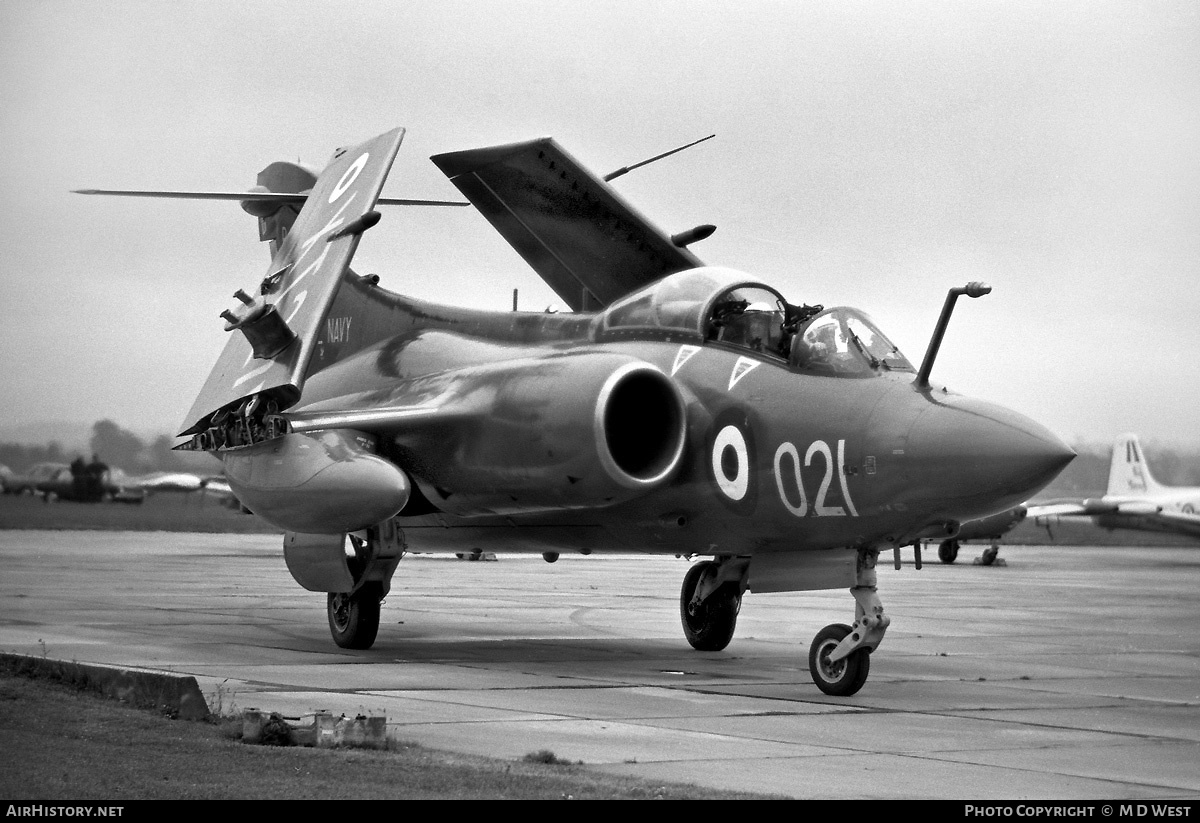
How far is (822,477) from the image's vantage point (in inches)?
408

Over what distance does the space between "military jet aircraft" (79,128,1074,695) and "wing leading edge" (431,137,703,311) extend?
0.42 meters

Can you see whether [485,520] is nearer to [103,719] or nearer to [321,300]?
[321,300]

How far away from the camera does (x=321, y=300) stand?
10.7 m

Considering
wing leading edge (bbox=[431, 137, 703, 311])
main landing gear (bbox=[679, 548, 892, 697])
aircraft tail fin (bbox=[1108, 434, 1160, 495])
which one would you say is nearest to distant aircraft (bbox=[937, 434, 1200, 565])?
aircraft tail fin (bbox=[1108, 434, 1160, 495])

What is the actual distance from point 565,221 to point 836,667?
18.5 ft

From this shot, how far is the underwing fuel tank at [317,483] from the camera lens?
11.1m

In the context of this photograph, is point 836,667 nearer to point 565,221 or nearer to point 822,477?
point 822,477

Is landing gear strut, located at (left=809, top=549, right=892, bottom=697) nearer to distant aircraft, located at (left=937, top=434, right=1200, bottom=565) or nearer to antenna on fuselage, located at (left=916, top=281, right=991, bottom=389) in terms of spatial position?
antenna on fuselage, located at (left=916, top=281, right=991, bottom=389)

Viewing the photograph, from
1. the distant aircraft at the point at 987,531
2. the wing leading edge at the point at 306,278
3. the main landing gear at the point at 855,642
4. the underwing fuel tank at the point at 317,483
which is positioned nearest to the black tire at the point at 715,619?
the main landing gear at the point at 855,642

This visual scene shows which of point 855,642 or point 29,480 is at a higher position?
point 29,480

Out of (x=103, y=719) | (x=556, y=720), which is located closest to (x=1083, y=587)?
(x=556, y=720)

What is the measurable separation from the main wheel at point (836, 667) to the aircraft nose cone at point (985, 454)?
3.91 ft

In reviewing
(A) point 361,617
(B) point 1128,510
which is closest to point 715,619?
(A) point 361,617

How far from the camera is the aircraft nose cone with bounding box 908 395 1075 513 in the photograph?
9375mm
